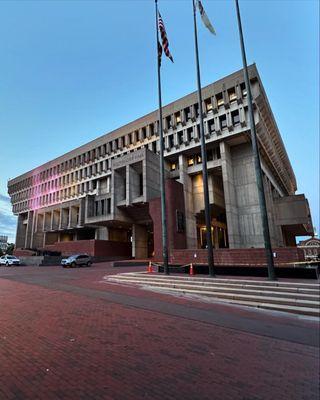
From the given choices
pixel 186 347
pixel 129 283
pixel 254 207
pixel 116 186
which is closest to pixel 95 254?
pixel 116 186

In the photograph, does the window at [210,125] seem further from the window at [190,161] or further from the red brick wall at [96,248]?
the red brick wall at [96,248]

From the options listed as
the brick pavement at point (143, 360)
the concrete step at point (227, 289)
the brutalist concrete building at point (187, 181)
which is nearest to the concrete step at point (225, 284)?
the concrete step at point (227, 289)

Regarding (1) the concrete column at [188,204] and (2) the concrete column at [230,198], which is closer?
(2) the concrete column at [230,198]

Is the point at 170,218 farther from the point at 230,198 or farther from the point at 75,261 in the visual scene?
the point at 75,261

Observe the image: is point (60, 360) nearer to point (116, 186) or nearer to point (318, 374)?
point (318, 374)

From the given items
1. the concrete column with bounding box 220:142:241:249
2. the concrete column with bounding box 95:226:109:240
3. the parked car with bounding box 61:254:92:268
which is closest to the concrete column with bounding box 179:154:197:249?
the concrete column with bounding box 220:142:241:249

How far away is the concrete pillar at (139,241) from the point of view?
148 ft

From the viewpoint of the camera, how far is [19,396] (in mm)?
3475

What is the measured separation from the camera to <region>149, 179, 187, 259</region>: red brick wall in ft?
112

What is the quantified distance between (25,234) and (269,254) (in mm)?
77048

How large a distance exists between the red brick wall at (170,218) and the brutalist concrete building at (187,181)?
5.5 inches

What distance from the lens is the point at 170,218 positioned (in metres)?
35.4

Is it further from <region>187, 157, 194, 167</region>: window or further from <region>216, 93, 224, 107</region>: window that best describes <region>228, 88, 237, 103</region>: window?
<region>187, 157, 194, 167</region>: window

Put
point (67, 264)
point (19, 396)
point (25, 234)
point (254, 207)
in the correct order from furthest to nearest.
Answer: point (25, 234) < point (254, 207) < point (67, 264) < point (19, 396)
